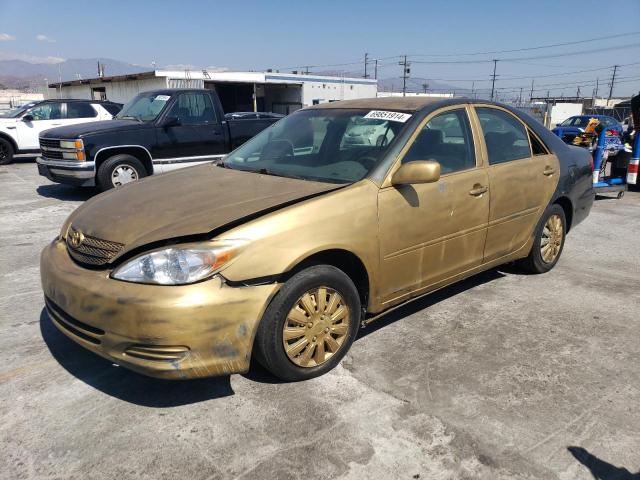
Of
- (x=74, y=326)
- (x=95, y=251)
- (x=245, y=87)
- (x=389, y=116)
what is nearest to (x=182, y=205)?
(x=95, y=251)

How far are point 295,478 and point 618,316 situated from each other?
3.14 metres

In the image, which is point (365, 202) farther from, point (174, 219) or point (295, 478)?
point (295, 478)

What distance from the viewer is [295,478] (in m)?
2.34

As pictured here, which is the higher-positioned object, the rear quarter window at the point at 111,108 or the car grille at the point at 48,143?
the rear quarter window at the point at 111,108

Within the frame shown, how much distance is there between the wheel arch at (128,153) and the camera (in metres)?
8.27

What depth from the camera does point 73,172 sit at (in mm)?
8203

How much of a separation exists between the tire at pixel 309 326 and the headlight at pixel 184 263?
39cm

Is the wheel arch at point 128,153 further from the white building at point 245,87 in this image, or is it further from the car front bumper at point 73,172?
the white building at point 245,87

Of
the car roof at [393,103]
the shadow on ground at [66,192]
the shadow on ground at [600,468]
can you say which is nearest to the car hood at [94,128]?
the shadow on ground at [66,192]

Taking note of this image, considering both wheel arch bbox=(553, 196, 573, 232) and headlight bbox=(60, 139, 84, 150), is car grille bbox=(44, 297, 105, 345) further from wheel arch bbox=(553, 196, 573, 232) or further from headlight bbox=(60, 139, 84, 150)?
headlight bbox=(60, 139, 84, 150)

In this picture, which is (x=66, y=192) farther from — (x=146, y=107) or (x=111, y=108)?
(x=111, y=108)

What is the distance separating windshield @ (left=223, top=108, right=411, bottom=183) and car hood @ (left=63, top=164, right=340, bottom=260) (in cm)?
19

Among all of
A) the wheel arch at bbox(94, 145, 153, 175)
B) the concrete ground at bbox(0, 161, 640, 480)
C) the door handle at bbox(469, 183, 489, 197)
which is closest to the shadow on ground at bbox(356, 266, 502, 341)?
the concrete ground at bbox(0, 161, 640, 480)

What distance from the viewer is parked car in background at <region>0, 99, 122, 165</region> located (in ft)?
45.3
